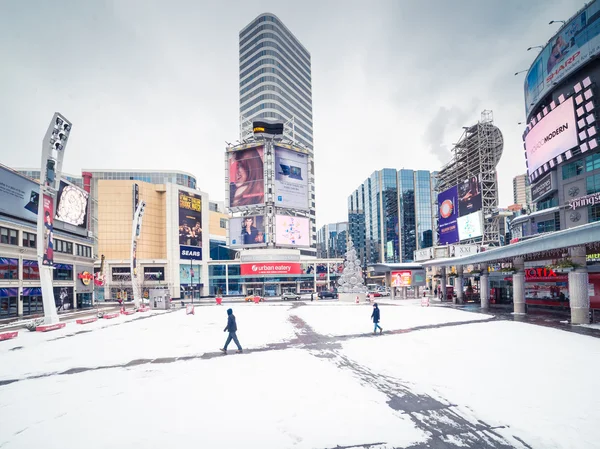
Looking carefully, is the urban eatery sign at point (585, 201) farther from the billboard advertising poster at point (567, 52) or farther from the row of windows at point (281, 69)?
the row of windows at point (281, 69)

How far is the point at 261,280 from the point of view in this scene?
72625mm

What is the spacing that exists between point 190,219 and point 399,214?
10797 centimetres

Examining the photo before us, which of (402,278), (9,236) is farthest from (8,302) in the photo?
(402,278)

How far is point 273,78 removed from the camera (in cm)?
11100

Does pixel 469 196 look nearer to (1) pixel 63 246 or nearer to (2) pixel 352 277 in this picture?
(2) pixel 352 277

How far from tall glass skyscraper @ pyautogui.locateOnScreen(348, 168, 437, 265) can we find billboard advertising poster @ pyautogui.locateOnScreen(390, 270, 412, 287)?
108812 mm

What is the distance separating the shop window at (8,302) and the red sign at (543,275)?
51.0 m

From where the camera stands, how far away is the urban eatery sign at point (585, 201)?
1278 inches

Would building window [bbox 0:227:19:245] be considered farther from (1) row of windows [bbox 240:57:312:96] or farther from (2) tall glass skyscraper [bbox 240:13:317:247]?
(1) row of windows [bbox 240:57:312:96]

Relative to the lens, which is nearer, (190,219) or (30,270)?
(30,270)

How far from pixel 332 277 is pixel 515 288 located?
2260 inches

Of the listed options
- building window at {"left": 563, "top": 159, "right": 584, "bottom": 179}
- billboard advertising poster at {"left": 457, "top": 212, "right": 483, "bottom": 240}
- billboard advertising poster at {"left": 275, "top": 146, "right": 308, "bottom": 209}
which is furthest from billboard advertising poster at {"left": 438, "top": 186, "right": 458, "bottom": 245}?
billboard advertising poster at {"left": 275, "top": 146, "right": 308, "bottom": 209}

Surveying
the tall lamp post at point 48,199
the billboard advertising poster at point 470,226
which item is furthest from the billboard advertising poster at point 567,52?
the tall lamp post at point 48,199

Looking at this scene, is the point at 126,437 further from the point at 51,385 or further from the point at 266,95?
the point at 266,95
